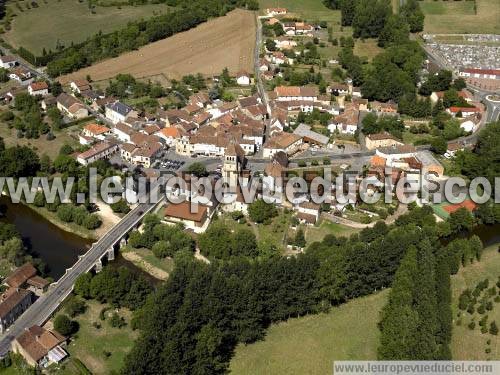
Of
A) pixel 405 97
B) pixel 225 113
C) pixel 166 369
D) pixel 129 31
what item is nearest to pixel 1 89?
pixel 129 31

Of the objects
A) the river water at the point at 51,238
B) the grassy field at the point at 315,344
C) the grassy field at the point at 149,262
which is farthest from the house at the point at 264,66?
the grassy field at the point at 315,344

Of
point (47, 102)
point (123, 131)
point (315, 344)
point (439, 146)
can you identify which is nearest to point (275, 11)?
point (47, 102)

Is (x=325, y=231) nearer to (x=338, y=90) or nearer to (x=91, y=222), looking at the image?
(x=91, y=222)

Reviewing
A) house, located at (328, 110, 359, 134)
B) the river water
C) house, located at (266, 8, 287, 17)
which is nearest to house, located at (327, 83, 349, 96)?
house, located at (328, 110, 359, 134)

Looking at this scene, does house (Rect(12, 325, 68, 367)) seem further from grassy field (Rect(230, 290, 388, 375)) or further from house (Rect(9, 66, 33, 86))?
house (Rect(9, 66, 33, 86))

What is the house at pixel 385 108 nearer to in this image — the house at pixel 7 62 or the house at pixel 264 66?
the house at pixel 264 66

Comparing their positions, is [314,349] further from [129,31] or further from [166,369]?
[129,31]
